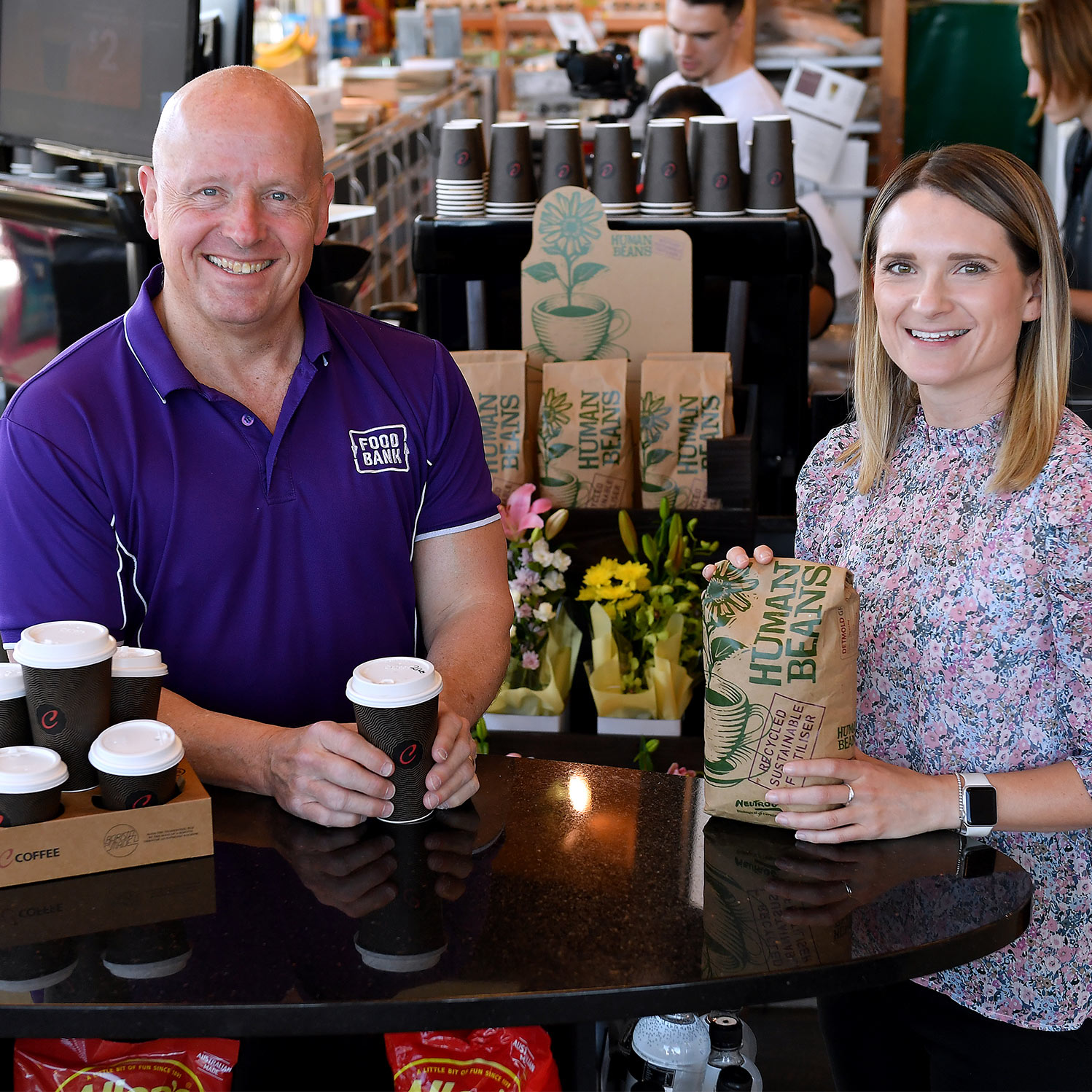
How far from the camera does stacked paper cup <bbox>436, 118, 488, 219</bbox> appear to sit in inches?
117

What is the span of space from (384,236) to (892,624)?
14.6ft

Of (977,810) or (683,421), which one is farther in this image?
(683,421)

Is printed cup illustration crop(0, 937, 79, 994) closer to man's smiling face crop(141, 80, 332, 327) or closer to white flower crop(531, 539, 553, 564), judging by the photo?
man's smiling face crop(141, 80, 332, 327)

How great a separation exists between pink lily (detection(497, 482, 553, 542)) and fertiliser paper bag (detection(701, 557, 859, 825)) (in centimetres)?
114

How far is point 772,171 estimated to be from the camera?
2.85 m

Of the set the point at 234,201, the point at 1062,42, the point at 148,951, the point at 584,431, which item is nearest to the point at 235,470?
the point at 234,201

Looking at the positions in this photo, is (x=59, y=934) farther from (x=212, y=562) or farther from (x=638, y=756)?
(x=638, y=756)

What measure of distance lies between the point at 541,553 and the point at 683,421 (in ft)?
1.32

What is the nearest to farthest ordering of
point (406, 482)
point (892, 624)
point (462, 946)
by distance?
point (462, 946), point (892, 624), point (406, 482)

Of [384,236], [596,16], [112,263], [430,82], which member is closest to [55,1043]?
[112,263]

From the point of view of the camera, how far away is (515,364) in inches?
105

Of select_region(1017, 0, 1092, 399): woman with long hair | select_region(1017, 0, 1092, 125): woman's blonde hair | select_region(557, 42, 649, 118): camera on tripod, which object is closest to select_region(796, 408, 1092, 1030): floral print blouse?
select_region(1017, 0, 1092, 399): woman with long hair

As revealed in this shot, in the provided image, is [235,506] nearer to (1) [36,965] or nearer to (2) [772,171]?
(1) [36,965]

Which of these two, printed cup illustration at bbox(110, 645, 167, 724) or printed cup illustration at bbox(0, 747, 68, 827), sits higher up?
printed cup illustration at bbox(110, 645, 167, 724)
